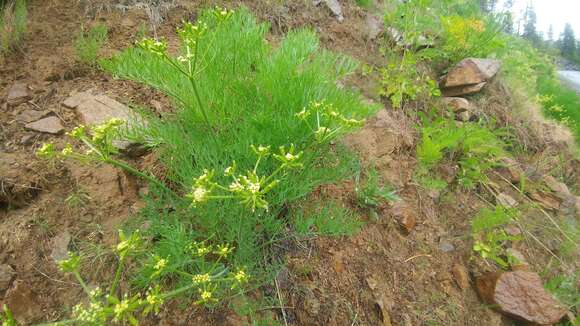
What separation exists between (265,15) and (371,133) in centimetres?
158

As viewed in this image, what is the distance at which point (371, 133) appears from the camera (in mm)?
3057

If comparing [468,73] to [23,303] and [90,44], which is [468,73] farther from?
[23,303]

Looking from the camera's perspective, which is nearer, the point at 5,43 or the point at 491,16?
the point at 5,43

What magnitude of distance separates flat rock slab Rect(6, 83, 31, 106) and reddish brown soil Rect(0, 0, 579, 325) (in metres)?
0.04

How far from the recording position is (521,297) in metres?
2.39

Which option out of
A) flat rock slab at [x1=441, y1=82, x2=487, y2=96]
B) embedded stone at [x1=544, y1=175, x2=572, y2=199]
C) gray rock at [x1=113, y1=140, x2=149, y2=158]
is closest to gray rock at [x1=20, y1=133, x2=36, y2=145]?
gray rock at [x1=113, y1=140, x2=149, y2=158]

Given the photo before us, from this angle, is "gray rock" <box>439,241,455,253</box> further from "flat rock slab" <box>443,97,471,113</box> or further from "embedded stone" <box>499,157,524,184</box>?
"flat rock slab" <box>443,97,471,113</box>

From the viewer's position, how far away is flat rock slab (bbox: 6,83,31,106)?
2.31m

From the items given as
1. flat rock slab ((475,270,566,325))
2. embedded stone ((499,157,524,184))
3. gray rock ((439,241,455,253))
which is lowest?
flat rock slab ((475,270,566,325))

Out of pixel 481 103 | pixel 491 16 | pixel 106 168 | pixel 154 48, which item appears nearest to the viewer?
pixel 154 48

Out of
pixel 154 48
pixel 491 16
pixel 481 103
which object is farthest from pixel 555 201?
pixel 154 48

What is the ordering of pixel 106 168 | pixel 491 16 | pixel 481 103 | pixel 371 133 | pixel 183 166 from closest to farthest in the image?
pixel 183 166
pixel 106 168
pixel 371 133
pixel 481 103
pixel 491 16

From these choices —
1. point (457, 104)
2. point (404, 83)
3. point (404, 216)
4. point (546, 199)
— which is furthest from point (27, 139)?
point (546, 199)

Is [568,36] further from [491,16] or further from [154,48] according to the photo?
[154,48]
